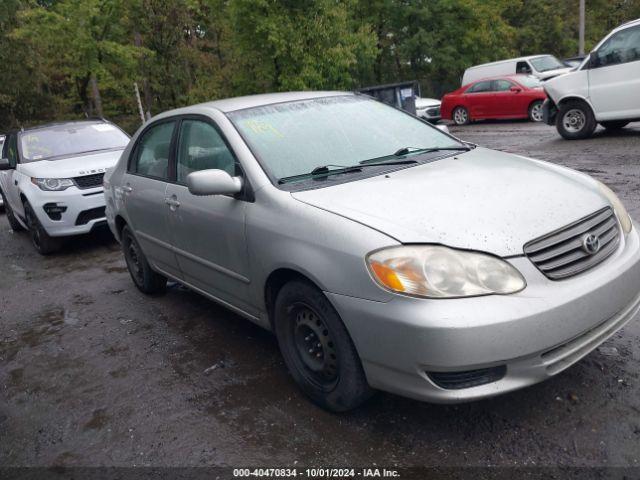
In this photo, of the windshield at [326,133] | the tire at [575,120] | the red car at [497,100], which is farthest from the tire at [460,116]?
the windshield at [326,133]

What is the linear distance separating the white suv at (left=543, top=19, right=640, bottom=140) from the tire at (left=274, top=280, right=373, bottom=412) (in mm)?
9387

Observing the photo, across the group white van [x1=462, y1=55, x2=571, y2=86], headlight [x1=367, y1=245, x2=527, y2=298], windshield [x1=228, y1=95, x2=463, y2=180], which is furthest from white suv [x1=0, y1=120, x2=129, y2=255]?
white van [x1=462, y1=55, x2=571, y2=86]

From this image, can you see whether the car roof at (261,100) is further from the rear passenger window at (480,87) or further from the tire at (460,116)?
the tire at (460,116)

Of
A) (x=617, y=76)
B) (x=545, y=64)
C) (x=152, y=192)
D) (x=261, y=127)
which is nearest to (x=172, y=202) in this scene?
(x=152, y=192)

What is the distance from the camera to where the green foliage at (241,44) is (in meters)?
16.4

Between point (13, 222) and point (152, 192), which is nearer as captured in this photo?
point (152, 192)

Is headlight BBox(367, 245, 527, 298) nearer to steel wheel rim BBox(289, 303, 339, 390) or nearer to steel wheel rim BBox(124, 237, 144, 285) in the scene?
steel wheel rim BBox(289, 303, 339, 390)

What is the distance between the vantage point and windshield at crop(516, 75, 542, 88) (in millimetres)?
16641

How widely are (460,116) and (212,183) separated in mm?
16795

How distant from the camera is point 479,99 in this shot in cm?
1805

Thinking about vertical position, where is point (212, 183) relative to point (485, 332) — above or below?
above

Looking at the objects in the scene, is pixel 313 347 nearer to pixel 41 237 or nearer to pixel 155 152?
pixel 155 152

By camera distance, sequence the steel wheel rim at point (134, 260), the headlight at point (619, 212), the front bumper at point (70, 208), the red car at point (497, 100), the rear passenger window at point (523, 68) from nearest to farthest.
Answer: the headlight at point (619, 212)
the steel wheel rim at point (134, 260)
the front bumper at point (70, 208)
the red car at point (497, 100)
the rear passenger window at point (523, 68)

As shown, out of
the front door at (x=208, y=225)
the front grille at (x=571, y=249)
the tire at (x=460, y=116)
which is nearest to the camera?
the front grille at (x=571, y=249)
